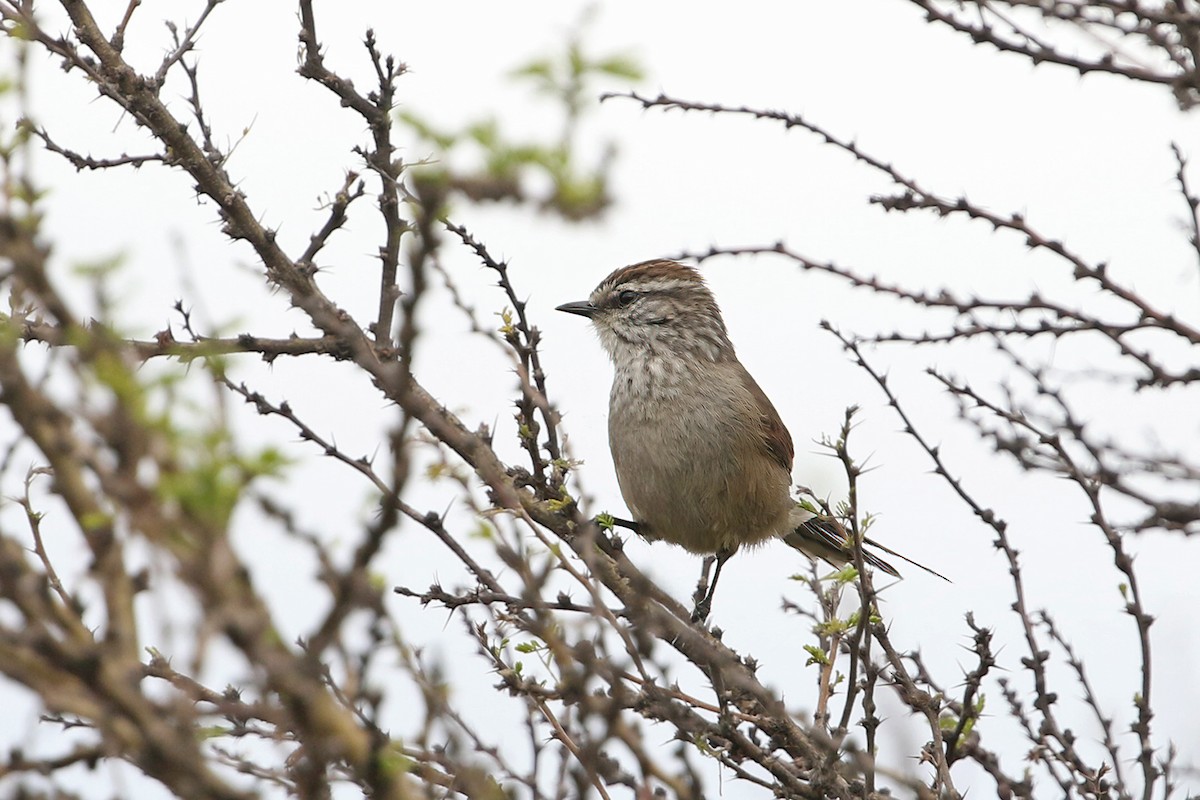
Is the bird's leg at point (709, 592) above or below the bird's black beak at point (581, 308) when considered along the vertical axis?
below

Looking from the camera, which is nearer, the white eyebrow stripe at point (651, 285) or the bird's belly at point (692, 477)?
the bird's belly at point (692, 477)

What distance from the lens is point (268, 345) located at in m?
4.55

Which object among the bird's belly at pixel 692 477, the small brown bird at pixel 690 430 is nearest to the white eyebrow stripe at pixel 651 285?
the small brown bird at pixel 690 430

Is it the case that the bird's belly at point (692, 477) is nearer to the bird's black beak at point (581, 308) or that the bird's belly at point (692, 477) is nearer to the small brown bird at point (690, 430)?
the small brown bird at point (690, 430)

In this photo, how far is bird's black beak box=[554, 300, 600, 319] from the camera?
7.54 meters

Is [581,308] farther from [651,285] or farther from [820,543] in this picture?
[820,543]

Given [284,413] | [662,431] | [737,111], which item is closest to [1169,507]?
[737,111]

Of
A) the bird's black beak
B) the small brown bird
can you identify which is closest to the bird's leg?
the small brown bird

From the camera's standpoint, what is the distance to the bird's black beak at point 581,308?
297 inches

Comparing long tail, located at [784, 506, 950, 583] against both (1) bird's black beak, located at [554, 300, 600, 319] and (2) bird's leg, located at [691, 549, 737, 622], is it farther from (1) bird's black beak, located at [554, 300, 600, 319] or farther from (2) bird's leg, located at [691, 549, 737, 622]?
(1) bird's black beak, located at [554, 300, 600, 319]

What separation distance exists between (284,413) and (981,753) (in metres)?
2.56

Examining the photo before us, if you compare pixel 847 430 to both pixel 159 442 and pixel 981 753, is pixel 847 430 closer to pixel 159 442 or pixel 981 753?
pixel 981 753

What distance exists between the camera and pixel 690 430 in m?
6.64

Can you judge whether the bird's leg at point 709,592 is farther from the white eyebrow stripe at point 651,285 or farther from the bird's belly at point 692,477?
the white eyebrow stripe at point 651,285
